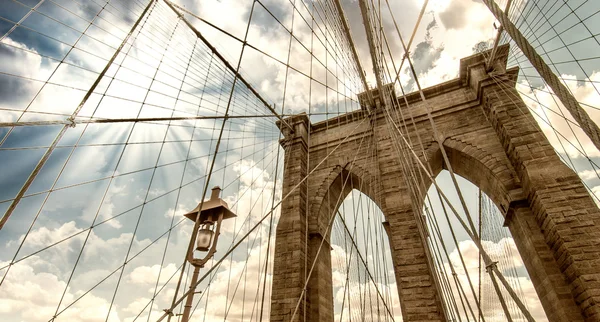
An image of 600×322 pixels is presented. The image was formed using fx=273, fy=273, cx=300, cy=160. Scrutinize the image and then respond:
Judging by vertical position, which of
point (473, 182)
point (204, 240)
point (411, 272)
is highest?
point (473, 182)

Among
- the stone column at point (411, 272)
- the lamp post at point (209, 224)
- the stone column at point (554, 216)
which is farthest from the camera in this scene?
the stone column at point (411, 272)

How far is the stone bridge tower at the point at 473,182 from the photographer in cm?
522

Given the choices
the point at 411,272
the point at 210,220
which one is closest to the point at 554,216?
the point at 411,272

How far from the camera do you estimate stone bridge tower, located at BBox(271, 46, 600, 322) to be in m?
5.22

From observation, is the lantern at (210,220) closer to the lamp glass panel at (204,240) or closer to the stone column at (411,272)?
the lamp glass panel at (204,240)

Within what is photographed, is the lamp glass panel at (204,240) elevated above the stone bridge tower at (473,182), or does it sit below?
below

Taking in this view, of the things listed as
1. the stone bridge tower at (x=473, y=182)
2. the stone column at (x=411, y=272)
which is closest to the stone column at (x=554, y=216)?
the stone bridge tower at (x=473, y=182)

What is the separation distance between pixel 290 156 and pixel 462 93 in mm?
6098

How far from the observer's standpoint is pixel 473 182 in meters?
8.44

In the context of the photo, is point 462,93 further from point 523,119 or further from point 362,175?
point 362,175

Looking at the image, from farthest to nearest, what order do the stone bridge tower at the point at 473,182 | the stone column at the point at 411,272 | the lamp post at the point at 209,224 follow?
1. the stone column at the point at 411,272
2. the stone bridge tower at the point at 473,182
3. the lamp post at the point at 209,224

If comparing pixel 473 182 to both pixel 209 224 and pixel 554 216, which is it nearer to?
pixel 554 216

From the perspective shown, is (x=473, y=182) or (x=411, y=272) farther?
(x=473, y=182)

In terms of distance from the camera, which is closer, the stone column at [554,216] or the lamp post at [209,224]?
the lamp post at [209,224]
